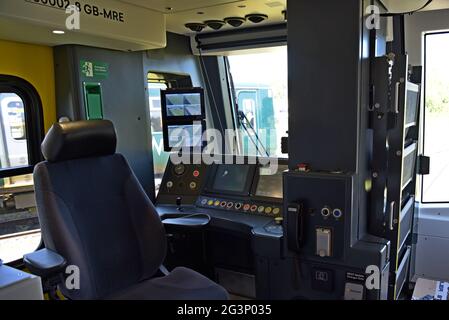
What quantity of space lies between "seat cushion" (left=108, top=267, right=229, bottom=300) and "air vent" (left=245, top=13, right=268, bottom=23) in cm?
199

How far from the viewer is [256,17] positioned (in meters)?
3.06

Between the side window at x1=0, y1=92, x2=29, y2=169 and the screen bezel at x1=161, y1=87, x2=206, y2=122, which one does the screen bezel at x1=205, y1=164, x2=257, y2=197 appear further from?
the side window at x1=0, y1=92, x2=29, y2=169

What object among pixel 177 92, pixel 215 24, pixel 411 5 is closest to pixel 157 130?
pixel 177 92

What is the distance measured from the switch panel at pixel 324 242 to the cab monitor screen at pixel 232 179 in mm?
820

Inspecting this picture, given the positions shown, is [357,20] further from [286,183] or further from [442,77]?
[442,77]

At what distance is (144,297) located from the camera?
6.28 feet

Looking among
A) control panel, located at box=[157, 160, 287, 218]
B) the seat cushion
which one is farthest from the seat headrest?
control panel, located at box=[157, 160, 287, 218]

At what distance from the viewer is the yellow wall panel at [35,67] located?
2447 mm

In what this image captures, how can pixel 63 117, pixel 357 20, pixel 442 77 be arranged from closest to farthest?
pixel 357 20 → pixel 63 117 → pixel 442 77

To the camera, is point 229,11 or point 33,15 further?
point 229,11

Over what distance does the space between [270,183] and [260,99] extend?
1579mm

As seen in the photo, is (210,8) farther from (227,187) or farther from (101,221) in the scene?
(101,221)

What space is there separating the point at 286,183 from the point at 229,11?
144 cm
